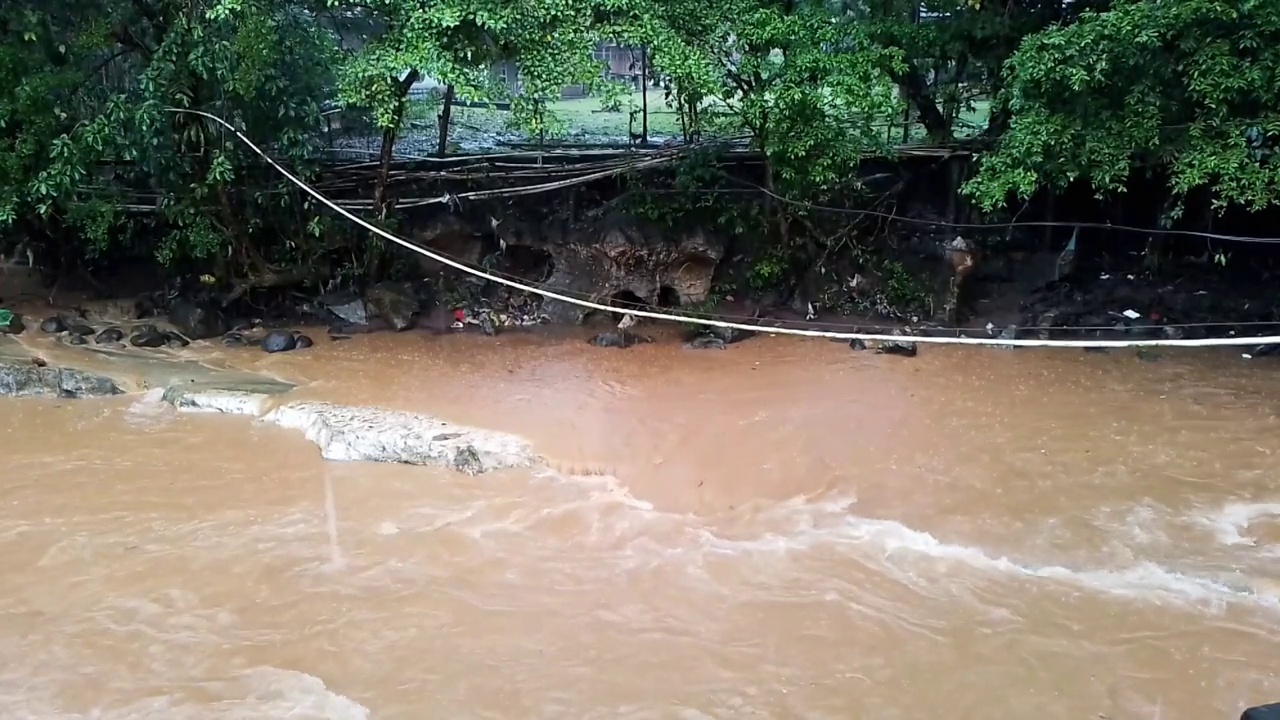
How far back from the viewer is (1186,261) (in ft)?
29.5

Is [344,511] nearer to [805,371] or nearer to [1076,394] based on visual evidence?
[805,371]

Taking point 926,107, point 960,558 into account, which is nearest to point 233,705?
point 960,558

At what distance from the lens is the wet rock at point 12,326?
815 cm

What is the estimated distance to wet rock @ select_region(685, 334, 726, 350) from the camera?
8.32m

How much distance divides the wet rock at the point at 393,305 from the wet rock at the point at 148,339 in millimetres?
1710

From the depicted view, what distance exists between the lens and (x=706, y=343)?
8.35 metres

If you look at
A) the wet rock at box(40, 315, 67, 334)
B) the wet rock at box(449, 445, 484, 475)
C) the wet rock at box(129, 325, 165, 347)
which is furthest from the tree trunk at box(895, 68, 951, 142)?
the wet rock at box(40, 315, 67, 334)

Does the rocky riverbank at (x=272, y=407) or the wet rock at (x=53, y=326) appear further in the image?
the wet rock at (x=53, y=326)

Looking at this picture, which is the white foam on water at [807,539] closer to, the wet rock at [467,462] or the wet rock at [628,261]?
the wet rock at [467,462]

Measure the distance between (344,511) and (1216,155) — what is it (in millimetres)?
5791

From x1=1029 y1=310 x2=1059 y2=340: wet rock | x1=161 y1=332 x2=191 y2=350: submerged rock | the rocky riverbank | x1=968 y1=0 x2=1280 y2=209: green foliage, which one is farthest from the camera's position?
x1=1029 y1=310 x2=1059 y2=340: wet rock

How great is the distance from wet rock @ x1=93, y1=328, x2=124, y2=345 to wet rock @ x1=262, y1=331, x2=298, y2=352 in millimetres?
1146

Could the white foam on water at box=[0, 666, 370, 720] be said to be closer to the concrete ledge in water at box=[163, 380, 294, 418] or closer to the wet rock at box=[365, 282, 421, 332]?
the concrete ledge in water at box=[163, 380, 294, 418]

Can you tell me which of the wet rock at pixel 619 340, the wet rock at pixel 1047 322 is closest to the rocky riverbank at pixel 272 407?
the wet rock at pixel 619 340
